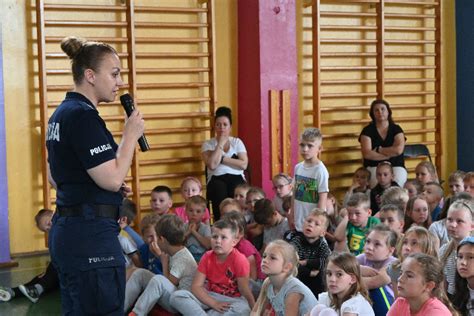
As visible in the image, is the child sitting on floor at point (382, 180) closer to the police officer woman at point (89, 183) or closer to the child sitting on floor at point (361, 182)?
the child sitting on floor at point (361, 182)

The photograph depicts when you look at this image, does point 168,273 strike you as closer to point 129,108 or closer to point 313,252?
point 313,252

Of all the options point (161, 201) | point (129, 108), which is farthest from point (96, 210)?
point (161, 201)

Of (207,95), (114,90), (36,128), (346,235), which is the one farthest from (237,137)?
(114,90)

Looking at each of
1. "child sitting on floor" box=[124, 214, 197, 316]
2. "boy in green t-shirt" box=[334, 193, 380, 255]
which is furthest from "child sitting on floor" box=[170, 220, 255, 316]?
"boy in green t-shirt" box=[334, 193, 380, 255]

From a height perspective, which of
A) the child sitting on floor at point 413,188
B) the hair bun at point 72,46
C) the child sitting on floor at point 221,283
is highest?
the hair bun at point 72,46

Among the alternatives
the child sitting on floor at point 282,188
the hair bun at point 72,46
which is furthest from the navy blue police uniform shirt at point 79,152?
the child sitting on floor at point 282,188

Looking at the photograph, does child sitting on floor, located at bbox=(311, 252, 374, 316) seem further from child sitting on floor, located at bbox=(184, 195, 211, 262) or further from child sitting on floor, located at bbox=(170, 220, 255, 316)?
child sitting on floor, located at bbox=(184, 195, 211, 262)

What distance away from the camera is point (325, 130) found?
9.46 meters

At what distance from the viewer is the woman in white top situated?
802cm

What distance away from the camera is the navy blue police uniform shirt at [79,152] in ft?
10.2

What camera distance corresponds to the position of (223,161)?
804 cm

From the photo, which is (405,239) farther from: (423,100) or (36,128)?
(423,100)

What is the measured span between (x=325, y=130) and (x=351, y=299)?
17.5ft

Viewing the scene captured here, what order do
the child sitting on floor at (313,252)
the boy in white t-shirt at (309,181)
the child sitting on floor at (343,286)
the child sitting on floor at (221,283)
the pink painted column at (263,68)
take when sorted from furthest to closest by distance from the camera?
the pink painted column at (263,68), the boy in white t-shirt at (309,181), the child sitting on floor at (313,252), the child sitting on floor at (221,283), the child sitting on floor at (343,286)
